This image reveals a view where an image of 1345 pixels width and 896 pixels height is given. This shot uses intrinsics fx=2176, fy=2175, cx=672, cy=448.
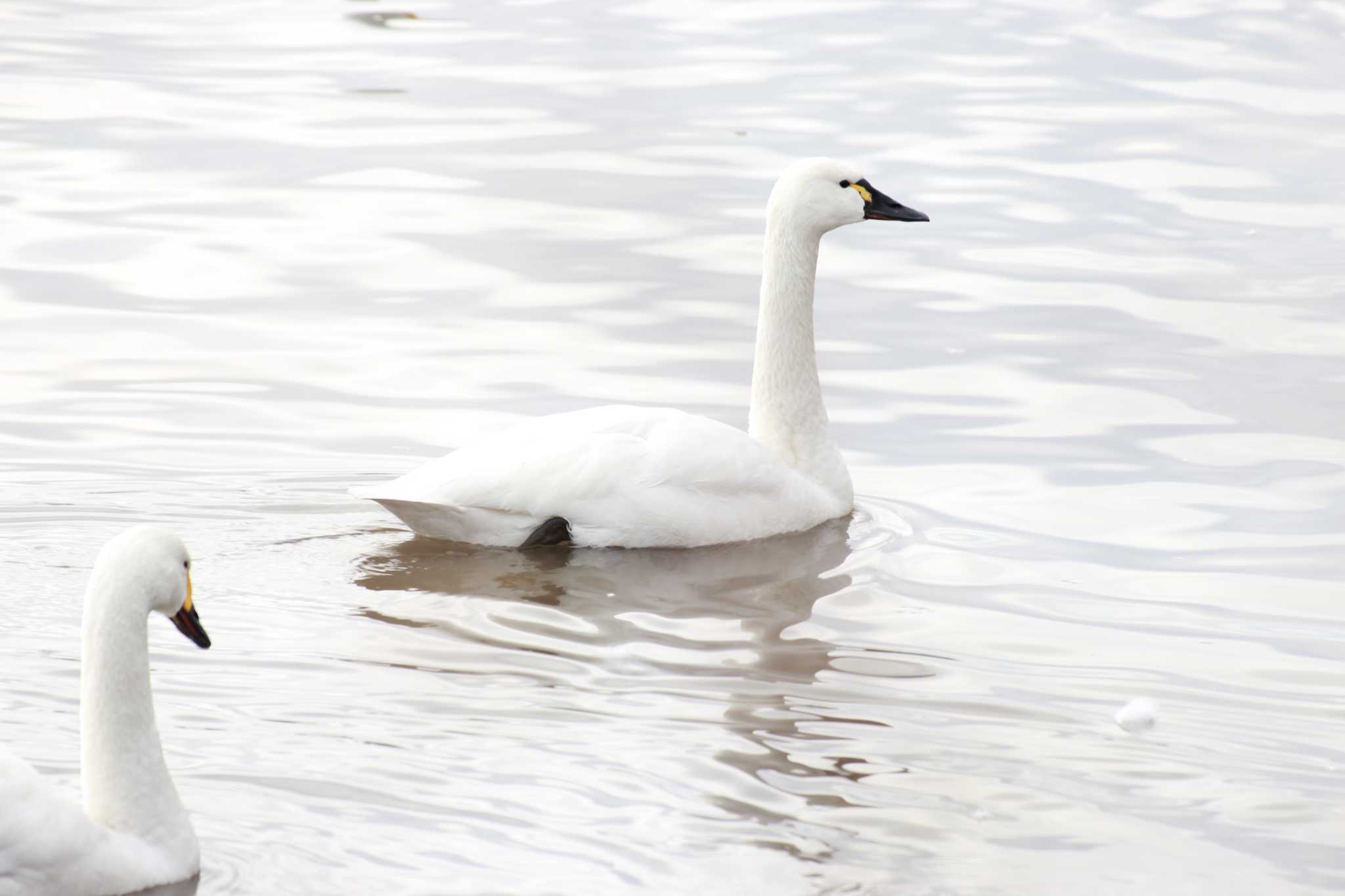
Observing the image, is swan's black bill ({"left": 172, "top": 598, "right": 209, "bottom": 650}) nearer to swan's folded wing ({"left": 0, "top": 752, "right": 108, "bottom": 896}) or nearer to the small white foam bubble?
swan's folded wing ({"left": 0, "top": 752, "right": 108, "bottom": 896})

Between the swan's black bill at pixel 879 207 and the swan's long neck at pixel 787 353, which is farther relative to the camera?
the swan's black bill at pixel 879 207

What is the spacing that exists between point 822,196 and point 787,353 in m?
0.68

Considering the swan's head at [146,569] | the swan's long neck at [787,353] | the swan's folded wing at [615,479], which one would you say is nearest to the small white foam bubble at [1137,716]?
the swan's folded wing at [615,479]

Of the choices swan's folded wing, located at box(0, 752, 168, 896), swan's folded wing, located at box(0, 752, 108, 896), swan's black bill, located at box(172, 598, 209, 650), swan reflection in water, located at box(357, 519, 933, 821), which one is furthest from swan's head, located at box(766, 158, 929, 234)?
swan's folded wing, located at box(0, 752, 108, 896)

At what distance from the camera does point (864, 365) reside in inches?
430

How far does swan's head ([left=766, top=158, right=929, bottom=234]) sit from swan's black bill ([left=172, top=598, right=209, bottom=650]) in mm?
4160

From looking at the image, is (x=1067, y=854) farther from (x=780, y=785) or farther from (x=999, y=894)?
(x=780, y=785)

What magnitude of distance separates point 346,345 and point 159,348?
91 cm

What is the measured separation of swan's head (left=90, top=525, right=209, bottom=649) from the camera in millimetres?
4949

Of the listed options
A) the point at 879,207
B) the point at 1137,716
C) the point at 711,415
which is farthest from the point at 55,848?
the point at 711,415

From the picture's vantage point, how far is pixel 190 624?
5309mm

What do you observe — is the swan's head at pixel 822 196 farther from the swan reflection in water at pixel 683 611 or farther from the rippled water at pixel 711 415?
the swan reflection in water at pixel 683 611

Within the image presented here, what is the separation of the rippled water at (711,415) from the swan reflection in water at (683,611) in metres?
0.03

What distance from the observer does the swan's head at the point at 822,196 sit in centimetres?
896
